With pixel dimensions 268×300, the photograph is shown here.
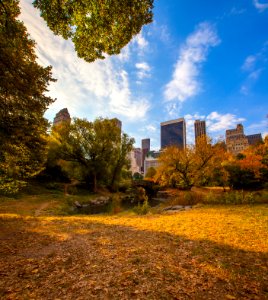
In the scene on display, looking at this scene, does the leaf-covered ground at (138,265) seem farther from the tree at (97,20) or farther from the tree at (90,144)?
the tree at (90,144)

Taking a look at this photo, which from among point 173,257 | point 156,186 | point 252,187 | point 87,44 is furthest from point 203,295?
point 156,186

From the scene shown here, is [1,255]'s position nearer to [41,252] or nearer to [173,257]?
[41,252]

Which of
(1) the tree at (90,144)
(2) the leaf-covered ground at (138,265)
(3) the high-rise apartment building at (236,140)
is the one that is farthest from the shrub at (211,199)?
(3) the high-rise apartment building at (236,140)

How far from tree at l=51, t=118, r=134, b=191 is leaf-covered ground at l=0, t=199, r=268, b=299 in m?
23.1

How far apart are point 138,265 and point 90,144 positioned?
26.8m

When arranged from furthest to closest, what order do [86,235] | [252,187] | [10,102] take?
[252,187] → [10,102] → [86,235]

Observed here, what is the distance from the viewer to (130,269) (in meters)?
3.55

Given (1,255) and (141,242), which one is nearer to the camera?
(1,255)

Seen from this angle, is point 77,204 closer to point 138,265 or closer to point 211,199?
point 211,199

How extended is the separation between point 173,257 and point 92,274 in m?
1.89

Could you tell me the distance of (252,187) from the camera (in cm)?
2442

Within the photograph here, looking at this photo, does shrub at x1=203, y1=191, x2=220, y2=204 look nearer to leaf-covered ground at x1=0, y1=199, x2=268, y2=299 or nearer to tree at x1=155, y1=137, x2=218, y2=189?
leaf-covered ground at x1=0, y1=199, x2=268, y2=299

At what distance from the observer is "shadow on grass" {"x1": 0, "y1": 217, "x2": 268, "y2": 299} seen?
110 inches

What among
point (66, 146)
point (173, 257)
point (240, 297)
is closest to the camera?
point (240, 297)
